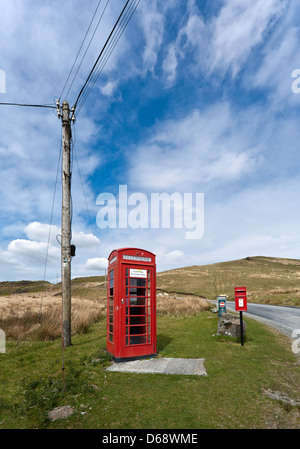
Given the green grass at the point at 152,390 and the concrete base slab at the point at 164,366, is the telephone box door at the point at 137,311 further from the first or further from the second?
the green grass at the point at 152,390

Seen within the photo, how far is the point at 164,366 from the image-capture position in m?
6.35

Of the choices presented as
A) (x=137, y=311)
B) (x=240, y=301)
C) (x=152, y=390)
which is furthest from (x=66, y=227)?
(x=240, y=301)

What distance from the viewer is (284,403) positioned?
4.41 meters

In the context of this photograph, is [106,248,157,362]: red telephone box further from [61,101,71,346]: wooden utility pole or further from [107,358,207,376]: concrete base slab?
[61,101,71,346]: wooden utility pole

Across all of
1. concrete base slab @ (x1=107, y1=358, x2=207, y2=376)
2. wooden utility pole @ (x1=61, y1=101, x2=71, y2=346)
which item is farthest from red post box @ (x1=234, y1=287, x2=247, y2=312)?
wooden utility pole @ (x1=61, y1=101, x2=71, y2=346)

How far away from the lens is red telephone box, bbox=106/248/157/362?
685 cm

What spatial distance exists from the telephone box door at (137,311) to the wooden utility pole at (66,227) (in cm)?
286

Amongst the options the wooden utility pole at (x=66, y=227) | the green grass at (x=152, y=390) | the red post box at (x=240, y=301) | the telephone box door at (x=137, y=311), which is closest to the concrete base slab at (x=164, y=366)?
the green grass at (x=152, y=390)

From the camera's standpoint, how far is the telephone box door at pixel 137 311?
6922mm

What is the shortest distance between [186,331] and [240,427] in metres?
7.57

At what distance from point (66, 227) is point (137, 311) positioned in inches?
164

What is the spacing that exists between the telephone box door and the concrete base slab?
365mm
